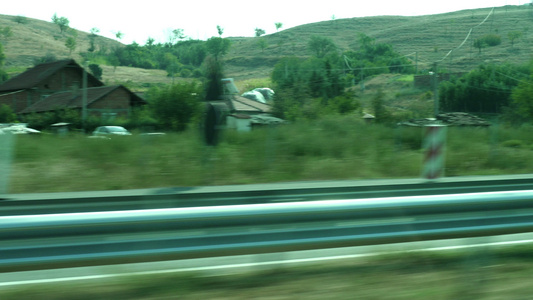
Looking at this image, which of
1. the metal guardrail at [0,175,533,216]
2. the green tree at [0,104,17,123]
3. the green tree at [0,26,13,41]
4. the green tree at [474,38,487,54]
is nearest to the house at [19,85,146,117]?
the green tree at [0,104,17,123]

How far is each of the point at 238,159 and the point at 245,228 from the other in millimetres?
12190

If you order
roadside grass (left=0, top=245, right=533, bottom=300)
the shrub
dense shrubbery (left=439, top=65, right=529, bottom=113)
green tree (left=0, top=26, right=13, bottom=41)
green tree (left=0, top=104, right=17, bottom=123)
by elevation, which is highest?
green tree (left=0, top=26, right=13, bottom=41)

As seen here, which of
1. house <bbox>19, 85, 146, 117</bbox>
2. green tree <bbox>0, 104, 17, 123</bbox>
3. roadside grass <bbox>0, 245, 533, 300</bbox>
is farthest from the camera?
house <bbox>19, 85, 146, 117</bbox>

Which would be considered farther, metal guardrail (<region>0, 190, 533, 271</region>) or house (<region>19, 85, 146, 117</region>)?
house (<region>19, 85, 146, 117</region>)

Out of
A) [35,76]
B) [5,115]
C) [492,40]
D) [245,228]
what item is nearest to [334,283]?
[245,228]

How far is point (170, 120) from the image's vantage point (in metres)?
37.9

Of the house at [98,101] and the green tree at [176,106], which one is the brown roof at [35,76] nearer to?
the house at [98,101]

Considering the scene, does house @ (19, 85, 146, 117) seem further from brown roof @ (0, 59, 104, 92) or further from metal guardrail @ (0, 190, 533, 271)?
metal guardrail @ (0, 190, 533, 271)

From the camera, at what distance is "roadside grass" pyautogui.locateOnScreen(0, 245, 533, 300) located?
14.8 ft

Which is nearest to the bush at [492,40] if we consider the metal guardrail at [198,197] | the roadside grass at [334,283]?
the metal guardrail at [198,197]

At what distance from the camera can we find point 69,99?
160 feet

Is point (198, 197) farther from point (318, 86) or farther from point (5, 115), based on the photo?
point (318, 86)

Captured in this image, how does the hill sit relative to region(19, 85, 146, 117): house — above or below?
above

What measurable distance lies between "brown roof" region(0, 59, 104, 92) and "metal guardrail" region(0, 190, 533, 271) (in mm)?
53762
